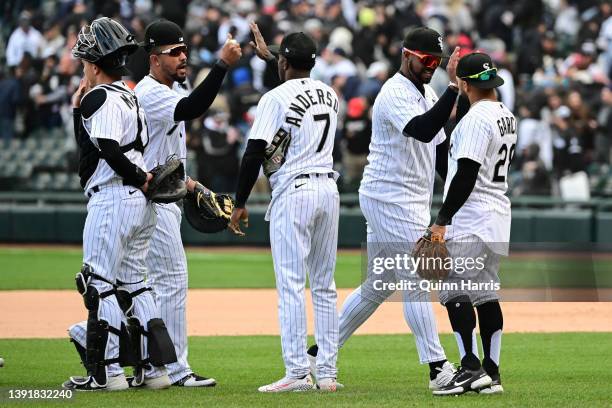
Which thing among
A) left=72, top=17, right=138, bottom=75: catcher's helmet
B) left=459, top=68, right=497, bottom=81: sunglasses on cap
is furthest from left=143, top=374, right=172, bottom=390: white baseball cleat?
left=459, top=68, right=497, bottom=81: sunglasses on cap

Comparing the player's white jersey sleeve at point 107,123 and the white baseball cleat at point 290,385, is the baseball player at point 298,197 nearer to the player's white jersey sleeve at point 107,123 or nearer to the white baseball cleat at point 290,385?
the white baseball cleat at point 290,385

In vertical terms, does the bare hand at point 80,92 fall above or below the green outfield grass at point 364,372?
above

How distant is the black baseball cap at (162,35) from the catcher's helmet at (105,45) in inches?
10.5

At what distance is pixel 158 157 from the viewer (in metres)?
7.84

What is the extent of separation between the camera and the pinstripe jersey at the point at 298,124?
735 centimetres

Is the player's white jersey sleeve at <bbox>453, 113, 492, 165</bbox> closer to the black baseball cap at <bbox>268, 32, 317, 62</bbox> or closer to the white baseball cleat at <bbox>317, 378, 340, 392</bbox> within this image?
the black baseball cap at <bbox>268, 32, 317, 62</bbox>

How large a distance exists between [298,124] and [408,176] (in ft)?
2.44

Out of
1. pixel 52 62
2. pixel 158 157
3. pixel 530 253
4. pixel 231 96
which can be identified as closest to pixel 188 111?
pixel 158 157

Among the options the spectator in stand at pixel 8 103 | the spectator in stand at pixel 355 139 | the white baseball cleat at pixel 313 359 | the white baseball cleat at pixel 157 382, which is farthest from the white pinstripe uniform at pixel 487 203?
the spectator in stand at pixel 8 103

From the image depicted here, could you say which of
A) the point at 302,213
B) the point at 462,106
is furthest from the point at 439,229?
the point at 462,106

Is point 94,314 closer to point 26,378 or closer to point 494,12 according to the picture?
point 26,378

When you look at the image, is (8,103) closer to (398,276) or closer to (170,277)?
(170,277)

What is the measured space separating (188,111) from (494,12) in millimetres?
15625

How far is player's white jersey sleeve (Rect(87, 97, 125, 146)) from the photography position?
7133 mm
